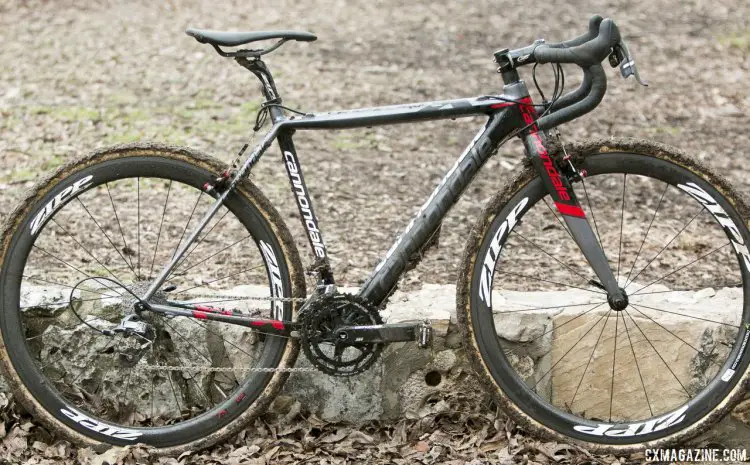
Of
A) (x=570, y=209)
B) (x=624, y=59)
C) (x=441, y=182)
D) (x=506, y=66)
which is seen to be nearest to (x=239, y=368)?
(x=441, y=182)

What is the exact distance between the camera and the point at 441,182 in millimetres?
3359

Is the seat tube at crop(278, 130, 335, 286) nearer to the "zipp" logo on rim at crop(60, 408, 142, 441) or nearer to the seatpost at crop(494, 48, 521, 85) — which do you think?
the seatpost at crop(494, 48, 521, 85)

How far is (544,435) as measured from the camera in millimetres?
3436

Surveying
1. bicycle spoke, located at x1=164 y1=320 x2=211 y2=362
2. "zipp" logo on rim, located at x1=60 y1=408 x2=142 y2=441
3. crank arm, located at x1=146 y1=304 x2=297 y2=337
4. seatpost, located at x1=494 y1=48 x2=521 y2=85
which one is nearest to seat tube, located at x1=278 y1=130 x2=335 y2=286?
crank arm, located at x1=146 y1=304 x2=297 y2=337

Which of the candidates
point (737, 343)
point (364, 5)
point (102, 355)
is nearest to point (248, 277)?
point (102, 355)

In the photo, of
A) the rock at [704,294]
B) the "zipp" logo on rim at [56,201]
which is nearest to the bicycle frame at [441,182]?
the "zipp" logo on rim at [56,201]

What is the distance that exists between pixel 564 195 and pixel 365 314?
875 millimetres

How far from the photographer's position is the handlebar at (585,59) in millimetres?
3072

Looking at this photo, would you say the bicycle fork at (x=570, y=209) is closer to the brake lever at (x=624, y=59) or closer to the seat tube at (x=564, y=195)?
the seat tube at (x=564, y=195)

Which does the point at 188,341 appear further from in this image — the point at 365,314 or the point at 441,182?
the point at 441,182

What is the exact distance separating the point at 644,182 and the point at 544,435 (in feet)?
8.43

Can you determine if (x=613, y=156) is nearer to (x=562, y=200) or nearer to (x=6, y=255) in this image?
(x=562, y=200)

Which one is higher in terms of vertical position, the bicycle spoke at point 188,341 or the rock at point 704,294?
the rock at point 704,294

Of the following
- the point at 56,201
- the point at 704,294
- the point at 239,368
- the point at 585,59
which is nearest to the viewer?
the point at 585,59
